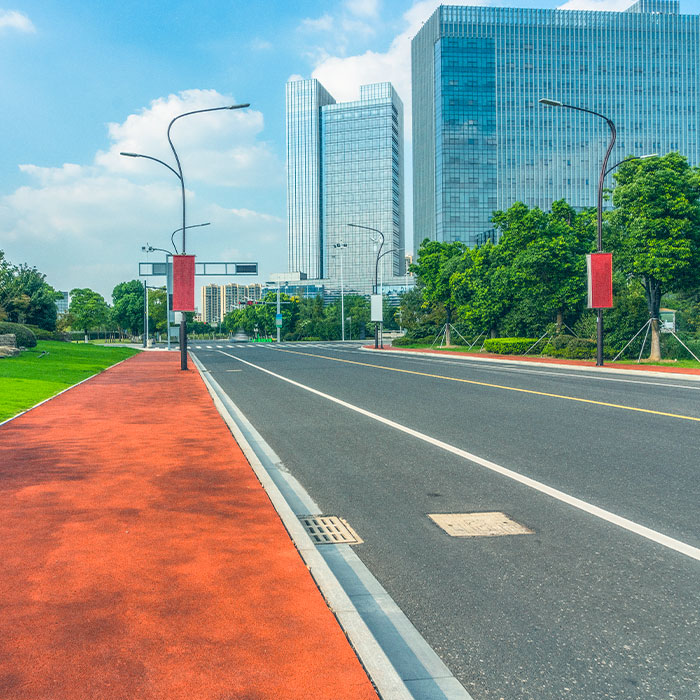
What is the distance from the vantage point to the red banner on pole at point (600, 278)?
26156 mm

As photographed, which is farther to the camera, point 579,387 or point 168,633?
point 579,387

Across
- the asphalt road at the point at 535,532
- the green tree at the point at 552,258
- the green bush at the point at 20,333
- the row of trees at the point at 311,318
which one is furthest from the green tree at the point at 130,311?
the asphalt road at the point at 535,532

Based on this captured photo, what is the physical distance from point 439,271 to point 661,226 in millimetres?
27306

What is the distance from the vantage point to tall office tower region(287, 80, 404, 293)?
620 ft

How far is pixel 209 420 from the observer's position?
11648mm

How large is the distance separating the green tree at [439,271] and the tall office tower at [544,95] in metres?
89.9

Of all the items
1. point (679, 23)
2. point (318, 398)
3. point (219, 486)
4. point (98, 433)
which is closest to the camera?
point (219, 486)

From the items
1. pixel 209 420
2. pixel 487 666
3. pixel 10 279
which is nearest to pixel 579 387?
pixel 209 420

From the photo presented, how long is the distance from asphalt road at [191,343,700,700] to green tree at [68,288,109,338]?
344 feet

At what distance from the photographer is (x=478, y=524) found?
532 cm

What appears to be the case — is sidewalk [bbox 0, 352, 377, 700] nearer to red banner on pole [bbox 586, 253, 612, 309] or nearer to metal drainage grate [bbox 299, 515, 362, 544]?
metal drainage grate [bbox 299, 515, 362, 544]

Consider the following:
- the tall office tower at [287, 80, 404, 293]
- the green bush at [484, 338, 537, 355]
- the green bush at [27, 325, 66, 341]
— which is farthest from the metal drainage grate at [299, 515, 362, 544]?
the tall office tower at [287, 80, 404, 293]

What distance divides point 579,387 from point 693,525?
12816 mm

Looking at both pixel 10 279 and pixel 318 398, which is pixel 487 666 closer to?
pixel 318 398
